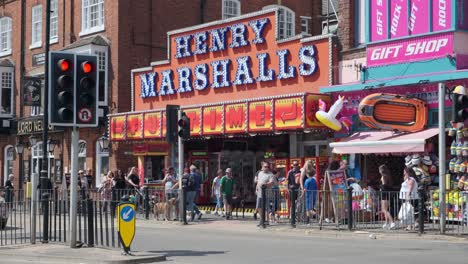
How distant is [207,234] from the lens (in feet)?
65.9

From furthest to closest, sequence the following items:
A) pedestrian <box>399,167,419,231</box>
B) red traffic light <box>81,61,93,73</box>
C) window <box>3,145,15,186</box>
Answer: window <box>3,145,15,186</box> → pedestrian <box>399,167,419,231</box> → red traffic light <box>81,61,93,73</box>

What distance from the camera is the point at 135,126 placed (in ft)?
101

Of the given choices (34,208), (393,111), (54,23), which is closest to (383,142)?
(393,111)

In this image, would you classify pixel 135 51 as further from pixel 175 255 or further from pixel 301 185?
pixel 175 255

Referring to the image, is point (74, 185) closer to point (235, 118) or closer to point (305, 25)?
point (235, 118)

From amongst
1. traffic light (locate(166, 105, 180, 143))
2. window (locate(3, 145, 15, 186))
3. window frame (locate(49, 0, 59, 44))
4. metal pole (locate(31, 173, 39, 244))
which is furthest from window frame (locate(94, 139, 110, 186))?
metal pole (locate(31, 173, 39, 244))

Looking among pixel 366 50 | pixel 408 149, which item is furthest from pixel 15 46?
pixel 408 149

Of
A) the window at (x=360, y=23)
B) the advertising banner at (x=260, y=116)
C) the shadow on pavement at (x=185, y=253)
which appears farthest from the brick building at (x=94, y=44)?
the shadow on pavement at (x=185, y=253)

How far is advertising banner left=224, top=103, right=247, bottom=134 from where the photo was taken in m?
26.2

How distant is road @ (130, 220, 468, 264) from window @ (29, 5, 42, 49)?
63.8ft

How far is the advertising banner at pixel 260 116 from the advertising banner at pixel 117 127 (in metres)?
7.27

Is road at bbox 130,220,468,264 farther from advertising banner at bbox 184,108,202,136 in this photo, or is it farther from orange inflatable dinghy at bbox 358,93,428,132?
advertising banner at bbox 184,108,202,136

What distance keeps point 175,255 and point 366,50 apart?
36.5 ft

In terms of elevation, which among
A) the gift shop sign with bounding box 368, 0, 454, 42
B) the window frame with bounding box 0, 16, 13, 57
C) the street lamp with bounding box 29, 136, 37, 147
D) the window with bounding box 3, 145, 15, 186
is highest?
the window frame with bounding box 0, 16, 13, 57
